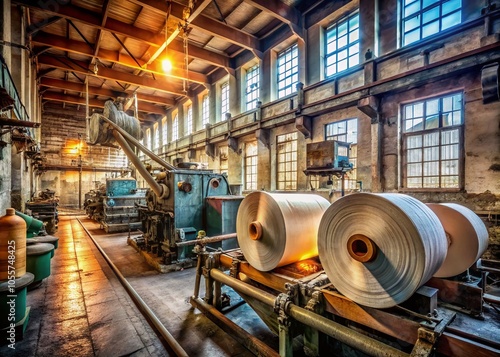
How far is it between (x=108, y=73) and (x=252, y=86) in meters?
8.26

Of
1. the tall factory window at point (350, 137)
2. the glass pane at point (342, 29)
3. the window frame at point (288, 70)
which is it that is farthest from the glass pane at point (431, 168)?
the window frame at point (288, 70)

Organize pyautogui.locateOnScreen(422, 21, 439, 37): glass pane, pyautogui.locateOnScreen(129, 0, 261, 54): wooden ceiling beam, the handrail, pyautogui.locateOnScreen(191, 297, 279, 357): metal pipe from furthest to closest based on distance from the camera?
pyautogui.locateOnScreen(129, 0, 261, 54): wooden ceiling beam
pyautogui.locateOnScreen(422, 21, 439, 37): glass pane
the handrail
pyautogui.locateOnScreen(191, 297, 279, 357): metal pipe

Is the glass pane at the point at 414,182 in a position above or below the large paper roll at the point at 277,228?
above

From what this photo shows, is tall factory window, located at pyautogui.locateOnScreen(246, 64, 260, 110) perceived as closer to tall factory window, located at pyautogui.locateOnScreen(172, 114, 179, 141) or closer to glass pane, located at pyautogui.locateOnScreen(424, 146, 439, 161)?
glass pane, located at pyautogui.locateOnScreen(424, 146, 439, 161)

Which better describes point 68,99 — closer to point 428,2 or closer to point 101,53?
point 101,53

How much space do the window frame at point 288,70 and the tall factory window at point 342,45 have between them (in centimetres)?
151

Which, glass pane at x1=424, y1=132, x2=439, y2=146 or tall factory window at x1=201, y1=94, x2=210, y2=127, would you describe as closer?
glass pane at x1=424, y1=132, x2=439, y2=146

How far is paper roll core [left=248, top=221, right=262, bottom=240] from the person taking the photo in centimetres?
289

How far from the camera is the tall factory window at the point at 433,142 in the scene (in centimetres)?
593

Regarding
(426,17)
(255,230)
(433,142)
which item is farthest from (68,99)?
(433,142)

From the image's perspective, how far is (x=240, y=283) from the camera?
9.22ft

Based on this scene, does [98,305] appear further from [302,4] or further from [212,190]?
[302,4]

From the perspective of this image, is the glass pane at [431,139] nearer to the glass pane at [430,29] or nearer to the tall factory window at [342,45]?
the glass pane at [430,29]

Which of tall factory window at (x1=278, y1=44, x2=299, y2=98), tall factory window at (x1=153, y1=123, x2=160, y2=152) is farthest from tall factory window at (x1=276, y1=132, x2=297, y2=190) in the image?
tall factory window at (x1=153, y1=123, x2=160, y2=152)
